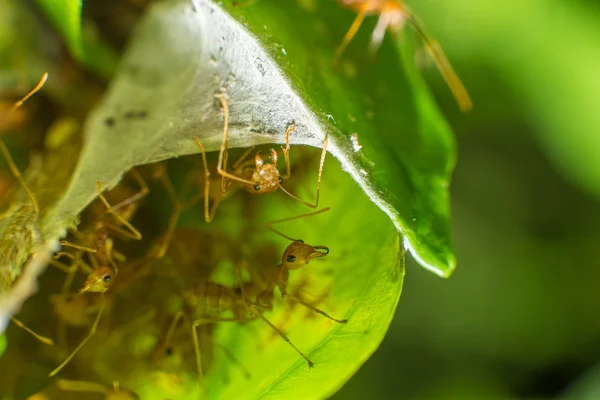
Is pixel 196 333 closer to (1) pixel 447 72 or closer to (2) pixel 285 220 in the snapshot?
(2) pixel 285 220

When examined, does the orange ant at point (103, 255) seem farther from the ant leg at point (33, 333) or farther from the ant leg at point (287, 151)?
the ant leg at point (287, 151)

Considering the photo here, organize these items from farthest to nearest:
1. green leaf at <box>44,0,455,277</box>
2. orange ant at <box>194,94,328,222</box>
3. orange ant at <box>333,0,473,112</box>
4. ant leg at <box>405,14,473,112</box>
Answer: ant leg at <box>405,14,473,112</box> → orange ant at <box>333,0,473,112</box> → orange ant at <box>194,94,328,222</box> → green leaf at <box>44,0,455,277</box>

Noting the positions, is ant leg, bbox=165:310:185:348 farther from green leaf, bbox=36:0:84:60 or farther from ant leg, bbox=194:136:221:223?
green leaf, bbox=36:0:84:60

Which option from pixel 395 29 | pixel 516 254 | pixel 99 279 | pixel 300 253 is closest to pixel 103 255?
pixel 99 279

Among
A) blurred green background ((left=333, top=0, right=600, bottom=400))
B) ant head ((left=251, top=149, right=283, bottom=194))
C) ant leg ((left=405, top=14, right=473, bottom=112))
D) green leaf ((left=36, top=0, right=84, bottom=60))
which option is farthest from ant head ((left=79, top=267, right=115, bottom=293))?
ant leg ((left=405, top=14, right=473, bottom=112))

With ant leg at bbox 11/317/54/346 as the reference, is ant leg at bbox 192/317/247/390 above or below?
above

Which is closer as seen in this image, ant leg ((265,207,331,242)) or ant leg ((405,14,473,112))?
ant leg ((265,207,331,242))
